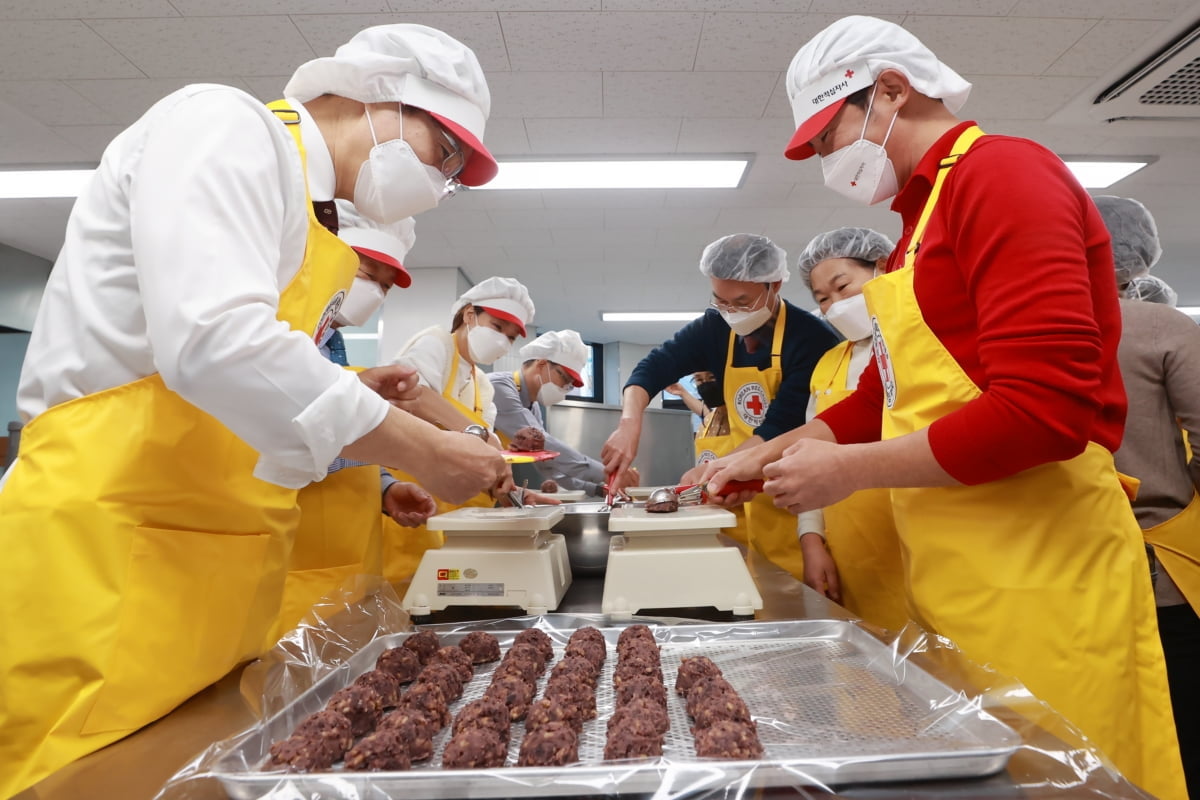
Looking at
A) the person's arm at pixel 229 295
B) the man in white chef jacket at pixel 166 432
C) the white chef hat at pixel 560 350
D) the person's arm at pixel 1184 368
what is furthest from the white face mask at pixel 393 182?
the white chef hat at pixel 560 350

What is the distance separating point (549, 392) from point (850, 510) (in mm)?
3499

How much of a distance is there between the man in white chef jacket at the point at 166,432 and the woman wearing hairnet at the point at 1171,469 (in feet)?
5.65

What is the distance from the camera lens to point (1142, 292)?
9.34 feet

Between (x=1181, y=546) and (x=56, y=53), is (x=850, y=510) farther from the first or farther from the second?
(x=56, y=53)

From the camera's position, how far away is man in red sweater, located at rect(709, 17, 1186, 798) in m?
0.96

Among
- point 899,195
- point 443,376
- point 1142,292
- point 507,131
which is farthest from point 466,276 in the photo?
point 899,195

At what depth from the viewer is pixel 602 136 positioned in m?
4.21

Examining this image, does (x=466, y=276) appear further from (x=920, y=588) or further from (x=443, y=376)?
(x=920, y=588)

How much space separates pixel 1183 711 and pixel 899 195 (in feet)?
5.00

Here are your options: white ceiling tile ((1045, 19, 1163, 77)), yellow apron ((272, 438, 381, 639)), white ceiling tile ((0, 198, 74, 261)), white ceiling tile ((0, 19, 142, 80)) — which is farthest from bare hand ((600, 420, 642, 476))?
white ceiling tile ((0, 198, 74, 261))

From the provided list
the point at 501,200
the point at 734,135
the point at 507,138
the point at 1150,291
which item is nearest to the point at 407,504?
the point at 507,138

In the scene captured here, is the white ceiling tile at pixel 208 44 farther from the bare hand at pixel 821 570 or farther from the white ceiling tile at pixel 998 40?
the bare hand at pixel 821 570

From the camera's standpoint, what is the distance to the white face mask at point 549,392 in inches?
199

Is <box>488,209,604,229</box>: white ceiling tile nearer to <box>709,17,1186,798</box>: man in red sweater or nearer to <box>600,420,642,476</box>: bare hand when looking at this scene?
<box>600,420,642,476</box>: bare hand
